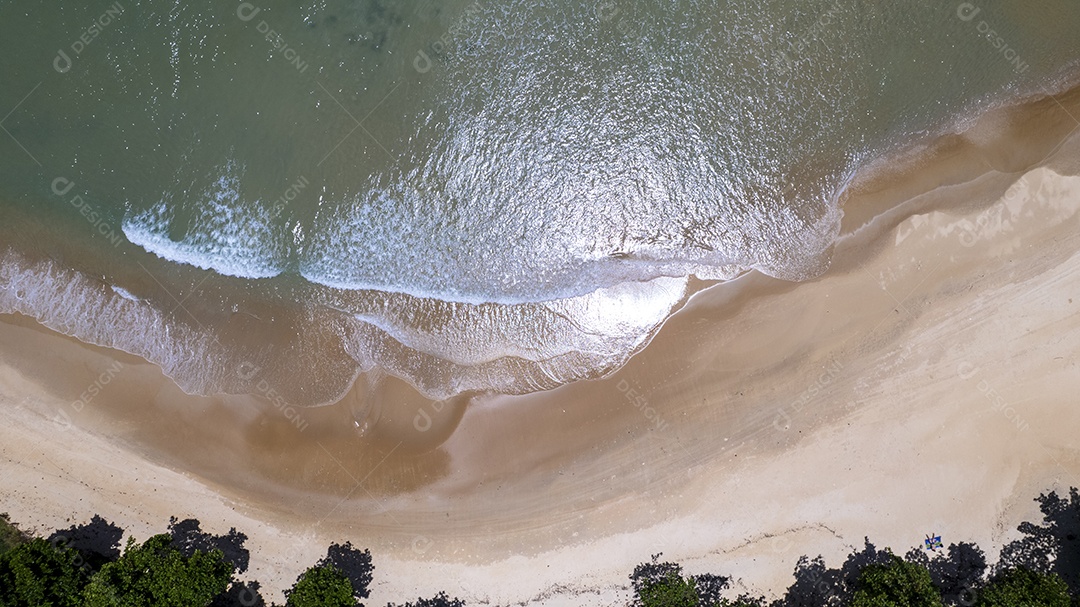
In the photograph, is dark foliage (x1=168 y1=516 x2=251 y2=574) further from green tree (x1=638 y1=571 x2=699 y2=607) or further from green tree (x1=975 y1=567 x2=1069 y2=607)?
green tree (x1=975 y1=567 x2=1069 y2=607)

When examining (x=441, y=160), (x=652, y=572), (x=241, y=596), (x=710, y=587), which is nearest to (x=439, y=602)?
(x=241, y=596)

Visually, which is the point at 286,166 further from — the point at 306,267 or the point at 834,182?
the point at 834,182

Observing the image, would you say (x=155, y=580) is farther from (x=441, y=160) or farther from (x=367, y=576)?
(x=441, y=160)

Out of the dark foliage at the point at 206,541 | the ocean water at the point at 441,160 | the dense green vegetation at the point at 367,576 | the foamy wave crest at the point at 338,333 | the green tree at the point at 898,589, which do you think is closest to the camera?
the green tree at the point at 898,589

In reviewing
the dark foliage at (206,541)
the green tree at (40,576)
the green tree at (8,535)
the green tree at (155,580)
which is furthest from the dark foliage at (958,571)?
the green tree at (8,535)

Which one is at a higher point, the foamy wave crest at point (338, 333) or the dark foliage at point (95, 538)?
the foamy wave crest at point (338, 333)

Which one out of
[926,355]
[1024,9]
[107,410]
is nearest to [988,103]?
[1024,9]

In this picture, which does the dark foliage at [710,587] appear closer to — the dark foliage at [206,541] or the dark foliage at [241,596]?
the dark foliage at [241,596]
